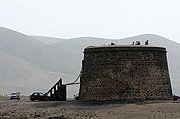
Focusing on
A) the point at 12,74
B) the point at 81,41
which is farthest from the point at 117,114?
the point at 81,41

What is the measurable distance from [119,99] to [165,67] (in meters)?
4.20

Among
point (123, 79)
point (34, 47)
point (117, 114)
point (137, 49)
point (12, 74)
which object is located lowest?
point (117, 114)

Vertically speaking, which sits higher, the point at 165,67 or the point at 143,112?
the point at 165,67

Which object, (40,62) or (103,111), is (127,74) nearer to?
(103,111)

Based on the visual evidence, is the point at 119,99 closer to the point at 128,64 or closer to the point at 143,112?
the point at 128,64

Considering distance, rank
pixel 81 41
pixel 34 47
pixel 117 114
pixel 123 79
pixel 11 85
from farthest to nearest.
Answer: pixel 81 41 → pixel 34 47 → pixel 11 85 → pixel 123 79 → pixel 117 114

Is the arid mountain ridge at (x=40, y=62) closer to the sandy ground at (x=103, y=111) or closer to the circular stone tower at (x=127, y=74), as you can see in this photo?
the circular stone tower at (x=127, y=74)

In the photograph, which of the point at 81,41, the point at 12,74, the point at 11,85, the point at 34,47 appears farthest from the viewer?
the point at 81,41

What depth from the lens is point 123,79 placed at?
32031mm

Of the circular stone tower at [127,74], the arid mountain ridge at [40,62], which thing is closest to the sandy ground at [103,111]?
the circular stone tower at [127,74]

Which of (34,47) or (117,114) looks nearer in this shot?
(117,114)

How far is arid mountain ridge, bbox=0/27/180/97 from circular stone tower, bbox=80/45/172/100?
49.4 metres

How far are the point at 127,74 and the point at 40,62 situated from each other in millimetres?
105643

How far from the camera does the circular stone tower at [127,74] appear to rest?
31969 mm
